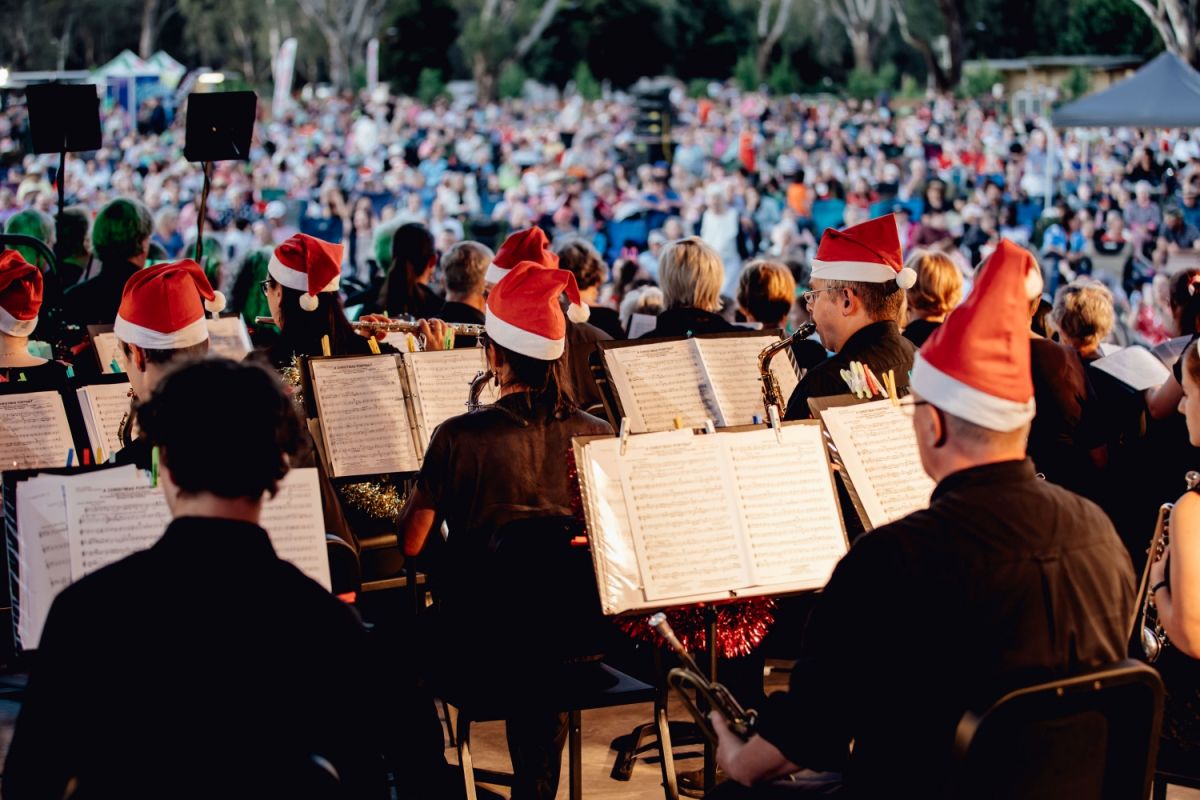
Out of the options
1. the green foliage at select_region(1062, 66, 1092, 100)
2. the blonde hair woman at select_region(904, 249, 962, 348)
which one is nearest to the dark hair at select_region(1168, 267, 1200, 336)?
the blonde hair woman at select_region(904, 249, 962, 348)

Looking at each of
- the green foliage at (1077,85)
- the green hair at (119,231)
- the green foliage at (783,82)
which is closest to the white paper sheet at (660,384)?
the green hair at (119,231)

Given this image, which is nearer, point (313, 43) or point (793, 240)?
point (793, 240)

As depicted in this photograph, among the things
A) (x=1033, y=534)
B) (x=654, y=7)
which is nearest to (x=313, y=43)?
(x=654, y=7)

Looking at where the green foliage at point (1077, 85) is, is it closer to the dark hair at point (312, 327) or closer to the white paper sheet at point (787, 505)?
the dark hair at point (312, 327)

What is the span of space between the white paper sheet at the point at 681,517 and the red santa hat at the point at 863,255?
1355 mm

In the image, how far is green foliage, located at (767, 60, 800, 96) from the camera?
5381 cm

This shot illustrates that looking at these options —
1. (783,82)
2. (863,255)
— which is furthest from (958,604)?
(783,82)

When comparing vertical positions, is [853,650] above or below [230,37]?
above

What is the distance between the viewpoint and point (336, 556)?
3480 millimetres

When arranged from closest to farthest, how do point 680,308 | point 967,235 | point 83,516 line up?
point 83,516
point 680,308
point 967,235

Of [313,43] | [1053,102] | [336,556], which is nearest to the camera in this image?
[336,556]

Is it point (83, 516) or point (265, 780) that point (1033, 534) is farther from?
point (83, 516)

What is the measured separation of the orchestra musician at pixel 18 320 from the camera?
515 centimetres

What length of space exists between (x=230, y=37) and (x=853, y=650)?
215 feet
